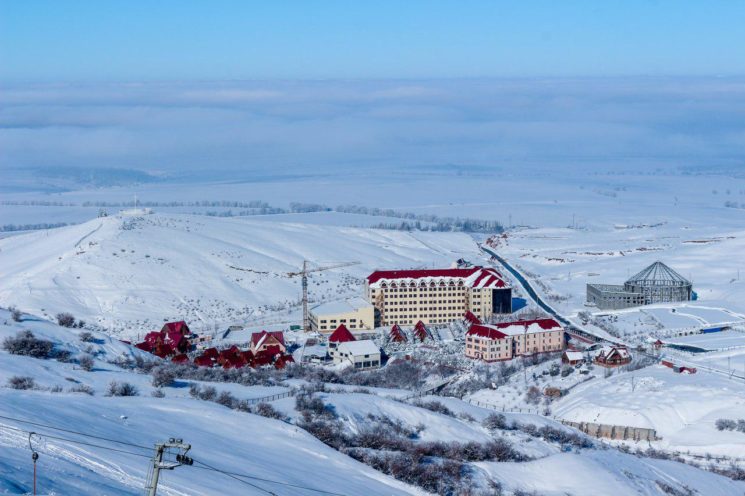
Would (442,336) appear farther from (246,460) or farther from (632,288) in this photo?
(246,460)

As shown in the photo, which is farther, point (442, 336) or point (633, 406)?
point (442, 336)

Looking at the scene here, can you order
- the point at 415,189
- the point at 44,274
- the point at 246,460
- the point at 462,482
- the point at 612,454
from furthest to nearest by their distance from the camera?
the point at 415,189
the point at 44,274
the point at 612,454
the point at 462,482
the point at 246,460

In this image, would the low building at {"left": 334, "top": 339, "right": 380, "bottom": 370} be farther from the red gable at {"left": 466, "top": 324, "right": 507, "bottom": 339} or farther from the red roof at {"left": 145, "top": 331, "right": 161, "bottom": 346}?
the red roof at {"left": 145, "top": 331, "right": 161, "bottom": 346}

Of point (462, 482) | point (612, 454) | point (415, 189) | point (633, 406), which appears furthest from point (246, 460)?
point (415, 189)

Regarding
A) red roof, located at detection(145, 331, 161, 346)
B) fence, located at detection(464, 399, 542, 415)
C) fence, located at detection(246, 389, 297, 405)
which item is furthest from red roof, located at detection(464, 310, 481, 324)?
fence, located at detection(246, 389, 297, 405)

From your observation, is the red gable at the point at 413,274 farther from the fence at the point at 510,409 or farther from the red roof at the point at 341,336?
the fence at the point at 510,409

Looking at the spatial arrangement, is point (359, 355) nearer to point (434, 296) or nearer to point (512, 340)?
point (512, 340)
